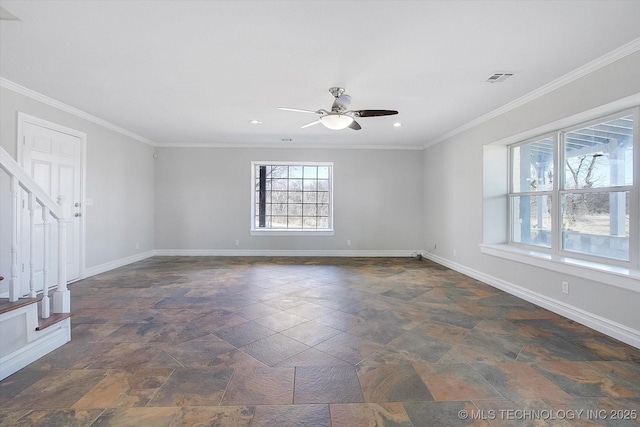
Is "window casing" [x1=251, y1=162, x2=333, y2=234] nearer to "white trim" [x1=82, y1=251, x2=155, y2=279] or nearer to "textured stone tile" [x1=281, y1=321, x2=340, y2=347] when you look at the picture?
"white trim" [x1=82, y1=251, x2=155, y2=279]

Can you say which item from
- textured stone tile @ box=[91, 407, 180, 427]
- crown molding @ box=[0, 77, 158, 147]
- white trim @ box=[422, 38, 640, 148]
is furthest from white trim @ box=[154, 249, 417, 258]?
textured stone tile @ box=[91, 407, 180, 427]

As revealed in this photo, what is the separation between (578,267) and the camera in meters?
2.93

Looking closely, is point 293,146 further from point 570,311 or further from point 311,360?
point 570,311

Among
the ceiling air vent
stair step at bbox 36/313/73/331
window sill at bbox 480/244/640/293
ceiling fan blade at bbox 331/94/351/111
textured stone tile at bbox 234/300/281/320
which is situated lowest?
textured stone tile at bbox 234/300/281/320

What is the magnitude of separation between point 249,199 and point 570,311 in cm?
571

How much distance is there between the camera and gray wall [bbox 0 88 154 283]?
3387 mm

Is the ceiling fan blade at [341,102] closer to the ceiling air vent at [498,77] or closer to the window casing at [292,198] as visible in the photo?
the ceiling air vent at [498,77]

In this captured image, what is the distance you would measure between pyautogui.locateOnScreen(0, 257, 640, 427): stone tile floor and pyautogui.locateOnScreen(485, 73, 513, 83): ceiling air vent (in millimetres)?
2576

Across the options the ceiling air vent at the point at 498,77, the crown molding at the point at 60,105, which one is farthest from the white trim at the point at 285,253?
the ceiling air vent at the point at 498,77

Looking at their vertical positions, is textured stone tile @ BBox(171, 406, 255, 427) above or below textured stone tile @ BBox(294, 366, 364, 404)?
below

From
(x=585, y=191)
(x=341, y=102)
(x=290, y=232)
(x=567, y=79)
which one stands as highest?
(x=567, y=79)

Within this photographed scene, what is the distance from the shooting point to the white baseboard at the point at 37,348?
1.95 metres

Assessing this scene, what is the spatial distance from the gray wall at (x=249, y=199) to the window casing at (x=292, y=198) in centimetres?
30

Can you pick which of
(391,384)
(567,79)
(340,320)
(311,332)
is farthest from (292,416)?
(567,79)
